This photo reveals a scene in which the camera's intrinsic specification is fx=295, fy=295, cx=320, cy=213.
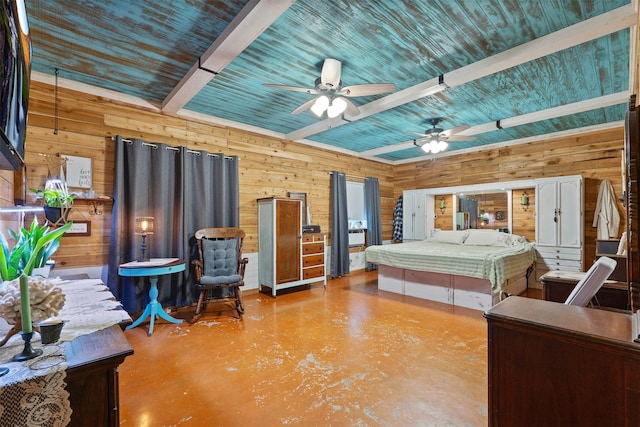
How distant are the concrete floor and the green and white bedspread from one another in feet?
1.76

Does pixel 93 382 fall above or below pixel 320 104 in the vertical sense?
below

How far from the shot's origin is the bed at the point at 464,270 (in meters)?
3.73

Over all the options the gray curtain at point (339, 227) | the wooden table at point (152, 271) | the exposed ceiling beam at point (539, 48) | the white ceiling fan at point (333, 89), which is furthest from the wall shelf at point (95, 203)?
the gray curtain at point (339, 227)

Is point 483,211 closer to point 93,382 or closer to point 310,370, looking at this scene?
point 310,370

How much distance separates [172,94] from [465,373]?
3899 mm

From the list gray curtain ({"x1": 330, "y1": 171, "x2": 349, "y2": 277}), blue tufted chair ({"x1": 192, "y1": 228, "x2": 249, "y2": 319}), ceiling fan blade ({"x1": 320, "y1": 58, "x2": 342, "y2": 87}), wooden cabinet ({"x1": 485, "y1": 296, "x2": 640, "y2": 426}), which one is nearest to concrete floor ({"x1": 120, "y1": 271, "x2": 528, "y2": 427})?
blue tufted chair ({"x1": 192, "y1": 228, "x2": 249, "y2": 319})

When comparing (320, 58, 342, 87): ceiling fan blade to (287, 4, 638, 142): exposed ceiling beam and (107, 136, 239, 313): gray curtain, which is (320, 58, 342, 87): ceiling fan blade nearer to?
(287, 4, 638, 142): exposed ceiling beam

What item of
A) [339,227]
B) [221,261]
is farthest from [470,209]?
[221,261]

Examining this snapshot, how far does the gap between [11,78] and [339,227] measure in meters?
4.99

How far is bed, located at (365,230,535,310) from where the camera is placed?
12.3 ft

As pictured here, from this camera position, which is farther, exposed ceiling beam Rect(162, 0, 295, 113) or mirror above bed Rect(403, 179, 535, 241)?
mirror above bed Rect(403, 179, 535, 241)

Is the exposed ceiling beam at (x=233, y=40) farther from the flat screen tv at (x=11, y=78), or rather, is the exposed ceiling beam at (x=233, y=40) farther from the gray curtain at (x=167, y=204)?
the flat screen tv at (x=11, y=78)

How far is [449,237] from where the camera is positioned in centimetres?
574

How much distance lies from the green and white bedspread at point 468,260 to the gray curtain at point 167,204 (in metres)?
2.47
